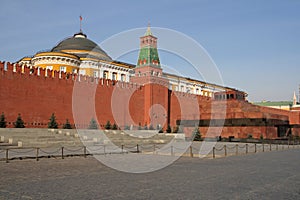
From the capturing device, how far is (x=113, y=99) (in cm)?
2439

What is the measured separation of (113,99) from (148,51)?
9607 millimetres

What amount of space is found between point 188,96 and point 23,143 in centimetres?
2141

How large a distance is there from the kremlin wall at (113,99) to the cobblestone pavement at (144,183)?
11445 mm

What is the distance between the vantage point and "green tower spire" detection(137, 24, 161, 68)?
31.6 metres

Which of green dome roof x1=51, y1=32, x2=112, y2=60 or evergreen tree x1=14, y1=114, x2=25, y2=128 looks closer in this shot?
evergreen tree x1=14, y1=114, x2=25, y2=128

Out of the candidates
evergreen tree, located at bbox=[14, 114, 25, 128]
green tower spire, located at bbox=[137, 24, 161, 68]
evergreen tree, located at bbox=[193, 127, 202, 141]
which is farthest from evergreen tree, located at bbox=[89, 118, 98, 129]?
green tower spire, located at bbox=[137, 24, 161, 68]

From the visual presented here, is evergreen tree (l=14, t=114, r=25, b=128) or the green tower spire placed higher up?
the green tower spire

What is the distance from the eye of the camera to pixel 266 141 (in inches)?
854

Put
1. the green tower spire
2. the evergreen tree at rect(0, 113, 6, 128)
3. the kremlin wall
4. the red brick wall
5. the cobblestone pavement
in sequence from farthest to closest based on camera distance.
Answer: the green tower spire → the kremlin wall → the red brick wall → the evergreen tree at rect(0, 113, 6, 128) → the cobblestone pavement

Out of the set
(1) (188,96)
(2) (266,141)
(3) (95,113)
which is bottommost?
(2) (266,141)

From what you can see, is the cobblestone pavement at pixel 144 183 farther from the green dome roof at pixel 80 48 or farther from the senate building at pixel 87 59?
the green dome roof at pixel 80 48

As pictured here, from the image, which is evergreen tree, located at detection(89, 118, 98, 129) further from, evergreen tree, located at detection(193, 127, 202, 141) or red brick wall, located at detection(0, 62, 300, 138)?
evergreen tree, located at detection(193, 127, 202, 141)

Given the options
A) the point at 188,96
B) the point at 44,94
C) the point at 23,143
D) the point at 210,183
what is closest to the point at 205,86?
the point at 188,96

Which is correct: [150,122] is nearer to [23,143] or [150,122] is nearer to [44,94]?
[44,94]
